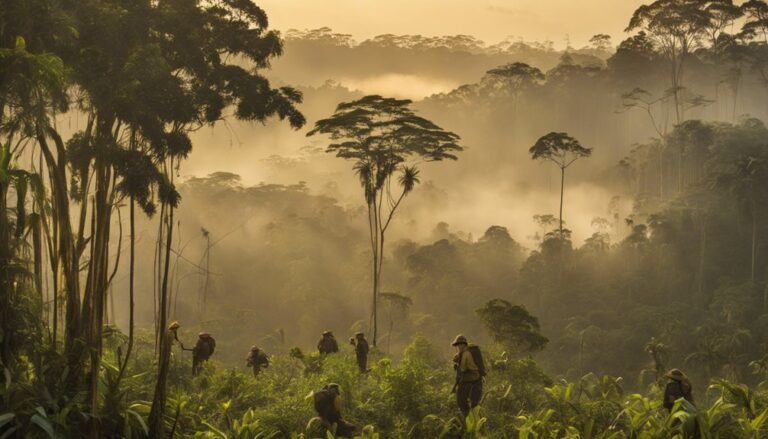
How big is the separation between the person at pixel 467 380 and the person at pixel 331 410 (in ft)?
7.20

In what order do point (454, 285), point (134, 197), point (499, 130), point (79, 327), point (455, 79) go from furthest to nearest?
1. point (455, 79)
2. point (499, 130)
3. point (454, 285)
4. point (134, 197)
5. point (79, 327)

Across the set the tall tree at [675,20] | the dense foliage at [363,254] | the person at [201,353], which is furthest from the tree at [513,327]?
the tall tree at [675,20]

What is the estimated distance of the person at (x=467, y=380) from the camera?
10.9 meters

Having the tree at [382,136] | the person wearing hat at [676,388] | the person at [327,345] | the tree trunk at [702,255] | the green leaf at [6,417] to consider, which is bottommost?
the person at [327,345]

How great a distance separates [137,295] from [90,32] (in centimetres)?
6126

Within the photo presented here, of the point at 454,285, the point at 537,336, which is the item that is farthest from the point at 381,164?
the point at 454,285

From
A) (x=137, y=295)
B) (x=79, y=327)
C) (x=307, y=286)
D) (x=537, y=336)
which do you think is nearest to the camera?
(x=79, y=327)

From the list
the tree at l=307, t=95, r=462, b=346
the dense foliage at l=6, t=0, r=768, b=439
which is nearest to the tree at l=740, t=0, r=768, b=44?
the dense foliage at l=6, t=0, r=768, b=439

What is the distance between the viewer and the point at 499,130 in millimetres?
87625

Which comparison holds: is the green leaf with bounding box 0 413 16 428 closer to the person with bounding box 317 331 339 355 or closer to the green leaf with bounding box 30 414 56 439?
the green leaf with bounding box 30 414 56 439

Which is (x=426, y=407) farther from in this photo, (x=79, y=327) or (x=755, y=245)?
(x=755, y=245)

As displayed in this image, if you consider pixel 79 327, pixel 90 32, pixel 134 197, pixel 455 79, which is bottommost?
pixel 79 327

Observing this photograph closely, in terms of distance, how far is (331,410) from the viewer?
31.0 feet

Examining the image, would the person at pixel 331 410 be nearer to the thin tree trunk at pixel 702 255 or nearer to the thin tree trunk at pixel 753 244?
the thin tree trunk at pixel 753 244
